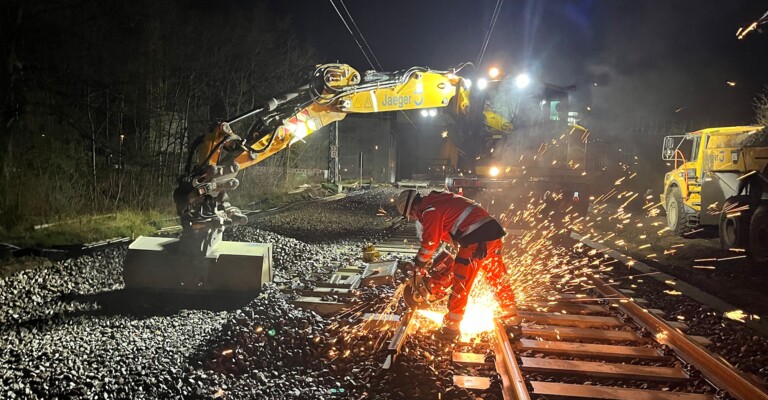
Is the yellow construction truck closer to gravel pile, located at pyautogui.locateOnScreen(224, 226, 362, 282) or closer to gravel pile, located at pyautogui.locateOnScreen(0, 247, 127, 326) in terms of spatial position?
gravel pile, located at pyautogui.locateOnScreen(224, 226, 362, 282)

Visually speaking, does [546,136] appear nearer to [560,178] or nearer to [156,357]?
[560,178]

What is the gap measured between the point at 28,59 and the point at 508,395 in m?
15.8

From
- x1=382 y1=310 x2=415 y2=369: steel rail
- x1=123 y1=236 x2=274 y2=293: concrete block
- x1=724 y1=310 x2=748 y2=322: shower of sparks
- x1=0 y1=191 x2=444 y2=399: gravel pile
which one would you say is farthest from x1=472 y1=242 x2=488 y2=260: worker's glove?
x1=724 y1=310 x2=748 y2=322: shower of sparks

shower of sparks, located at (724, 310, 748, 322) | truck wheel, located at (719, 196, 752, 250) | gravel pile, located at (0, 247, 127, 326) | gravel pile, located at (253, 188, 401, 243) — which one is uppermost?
truck wheel, located at (719, 196, 752, 250)

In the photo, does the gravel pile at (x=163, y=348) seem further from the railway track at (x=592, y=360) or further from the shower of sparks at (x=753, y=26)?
the shower of sparks at (x=753, y=26)

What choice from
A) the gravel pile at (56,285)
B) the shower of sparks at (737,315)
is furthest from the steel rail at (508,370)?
the gravel pile at (56,285)

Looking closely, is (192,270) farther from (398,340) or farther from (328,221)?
(328,221)

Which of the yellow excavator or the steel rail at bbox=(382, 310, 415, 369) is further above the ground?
the yellow excavator

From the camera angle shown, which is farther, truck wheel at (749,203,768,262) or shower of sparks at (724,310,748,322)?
truck wheel at (749,203,768,262)

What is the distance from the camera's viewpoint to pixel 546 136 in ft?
41.3

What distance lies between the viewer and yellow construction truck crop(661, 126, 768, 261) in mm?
10305

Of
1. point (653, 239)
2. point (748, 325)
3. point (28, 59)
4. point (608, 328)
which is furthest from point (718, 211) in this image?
point (28, 59)

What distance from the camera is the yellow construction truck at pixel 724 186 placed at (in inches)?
406

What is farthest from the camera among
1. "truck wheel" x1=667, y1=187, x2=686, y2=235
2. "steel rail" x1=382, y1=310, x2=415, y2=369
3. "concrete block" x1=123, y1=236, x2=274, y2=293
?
"truck wheel" x1=667, y1=187, x2=686, y2=235
